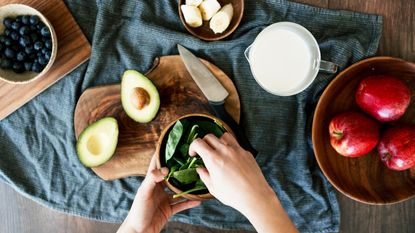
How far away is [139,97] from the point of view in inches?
34.5

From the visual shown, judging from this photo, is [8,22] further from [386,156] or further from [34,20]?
[386,156]

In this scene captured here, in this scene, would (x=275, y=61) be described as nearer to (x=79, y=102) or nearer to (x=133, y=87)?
(x=133, y=87)

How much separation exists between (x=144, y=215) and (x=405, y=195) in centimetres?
52

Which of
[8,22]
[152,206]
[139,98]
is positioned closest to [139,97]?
[139,98]

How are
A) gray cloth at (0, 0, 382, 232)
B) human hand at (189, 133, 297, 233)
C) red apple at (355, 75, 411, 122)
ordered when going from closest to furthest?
human hand at (189, 133, 297, 233), red apple at (355, 75, 411, 122), gray cloth at (0, 0, 382, 232)

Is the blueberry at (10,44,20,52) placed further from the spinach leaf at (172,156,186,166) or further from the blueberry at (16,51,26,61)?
the spinach leaf at (172,156,186,166)

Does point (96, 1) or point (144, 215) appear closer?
point (144, 215)

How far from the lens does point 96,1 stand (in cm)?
98

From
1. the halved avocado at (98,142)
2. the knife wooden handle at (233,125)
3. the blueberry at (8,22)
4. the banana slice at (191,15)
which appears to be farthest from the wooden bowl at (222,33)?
the blueberry at (8,22)

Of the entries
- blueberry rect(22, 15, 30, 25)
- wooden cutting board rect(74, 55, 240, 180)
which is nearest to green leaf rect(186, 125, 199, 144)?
wooden cutting board rect(74, 55, 240, 180)

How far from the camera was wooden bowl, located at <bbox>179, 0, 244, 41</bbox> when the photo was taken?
0.93 meters

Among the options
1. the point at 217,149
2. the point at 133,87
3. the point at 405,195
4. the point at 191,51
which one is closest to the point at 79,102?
the point at 133,87

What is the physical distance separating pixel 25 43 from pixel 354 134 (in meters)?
0.68

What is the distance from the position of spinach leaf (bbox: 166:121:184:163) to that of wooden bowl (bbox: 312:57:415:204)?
27 centimetres
